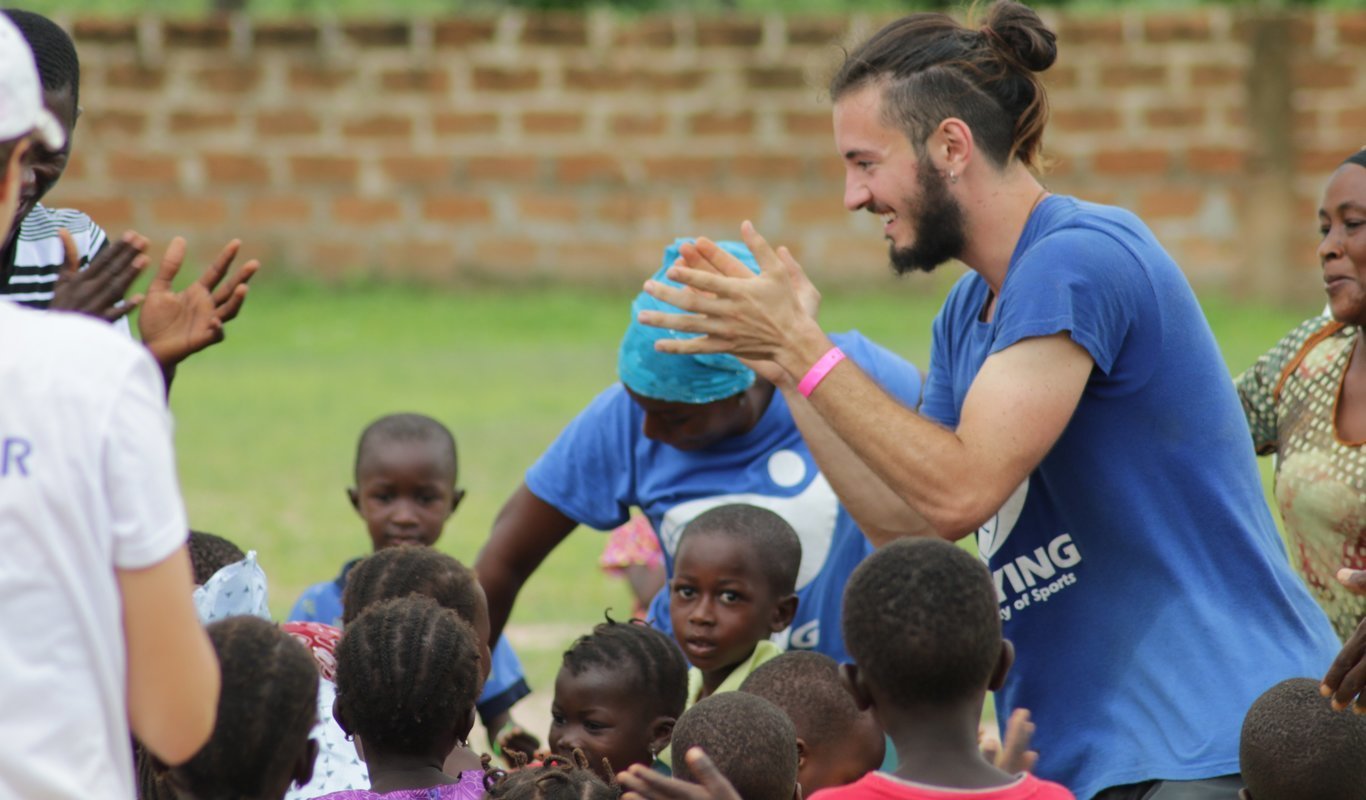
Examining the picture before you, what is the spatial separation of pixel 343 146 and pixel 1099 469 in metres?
12.2

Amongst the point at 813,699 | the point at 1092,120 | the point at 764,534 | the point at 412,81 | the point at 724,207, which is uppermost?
the point at 412,81

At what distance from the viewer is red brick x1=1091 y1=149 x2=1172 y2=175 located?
14.8 metres

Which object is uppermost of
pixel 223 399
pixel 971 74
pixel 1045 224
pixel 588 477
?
pixel 971 74

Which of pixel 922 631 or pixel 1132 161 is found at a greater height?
pixel 1132 161

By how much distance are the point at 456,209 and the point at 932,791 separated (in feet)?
42.4

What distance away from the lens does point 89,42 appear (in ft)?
49.0

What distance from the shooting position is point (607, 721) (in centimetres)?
431

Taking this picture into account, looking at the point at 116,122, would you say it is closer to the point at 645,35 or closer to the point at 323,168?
the point at 323,168

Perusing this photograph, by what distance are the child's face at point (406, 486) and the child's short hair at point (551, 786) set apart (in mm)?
2344

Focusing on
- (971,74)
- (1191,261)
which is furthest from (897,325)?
(971,74)

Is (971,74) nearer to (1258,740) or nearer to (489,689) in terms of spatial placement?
(1258,740)

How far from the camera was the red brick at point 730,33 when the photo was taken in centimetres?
1514

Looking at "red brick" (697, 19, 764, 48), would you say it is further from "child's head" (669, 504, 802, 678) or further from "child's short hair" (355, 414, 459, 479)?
"child's head" (669, 504, 802, 678)

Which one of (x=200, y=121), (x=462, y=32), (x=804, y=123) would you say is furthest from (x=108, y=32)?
(x=804, y=123)
